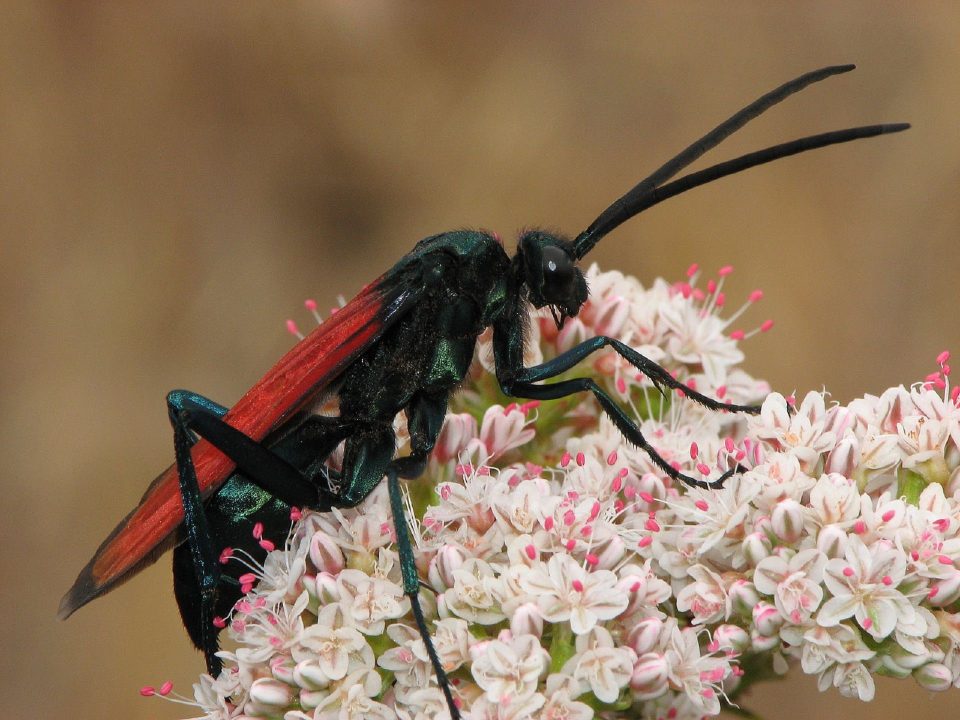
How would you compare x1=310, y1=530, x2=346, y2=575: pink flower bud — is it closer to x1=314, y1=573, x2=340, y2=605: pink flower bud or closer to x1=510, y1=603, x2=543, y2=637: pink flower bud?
x1=314, y1=573, x2=340, y2=605: pink flower bud

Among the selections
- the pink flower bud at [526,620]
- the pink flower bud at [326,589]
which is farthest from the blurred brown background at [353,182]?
the pink flower bud at [526,620]

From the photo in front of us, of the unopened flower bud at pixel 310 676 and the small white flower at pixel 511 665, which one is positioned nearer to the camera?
the small white flower at pixel 511 665

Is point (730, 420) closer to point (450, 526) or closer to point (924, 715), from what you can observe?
point (450, 526)

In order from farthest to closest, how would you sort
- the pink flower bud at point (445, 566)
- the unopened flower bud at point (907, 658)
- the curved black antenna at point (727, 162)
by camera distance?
1. the curved black antenna at point (727, 162)
2. the pink flower bud at point (445, 566)
3. the unopened flower bud at point (907, 658)

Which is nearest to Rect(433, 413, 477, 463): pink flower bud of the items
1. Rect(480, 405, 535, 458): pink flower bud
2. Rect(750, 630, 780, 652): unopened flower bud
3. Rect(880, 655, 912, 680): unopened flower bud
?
A: Rect(480, 405, 535, 458): pink flower bud

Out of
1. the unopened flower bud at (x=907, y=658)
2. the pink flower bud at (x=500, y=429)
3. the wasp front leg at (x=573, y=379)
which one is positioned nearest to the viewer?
the unopened flower bud at (x=907, y=658)

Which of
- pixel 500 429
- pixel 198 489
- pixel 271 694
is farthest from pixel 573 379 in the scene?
Answer: pixel 271 694

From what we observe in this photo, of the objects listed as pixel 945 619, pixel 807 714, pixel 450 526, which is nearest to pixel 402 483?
pixel 450 526

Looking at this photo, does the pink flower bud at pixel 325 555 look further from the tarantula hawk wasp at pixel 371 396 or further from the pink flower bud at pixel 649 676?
the pink flower bud at pixel 649 676
